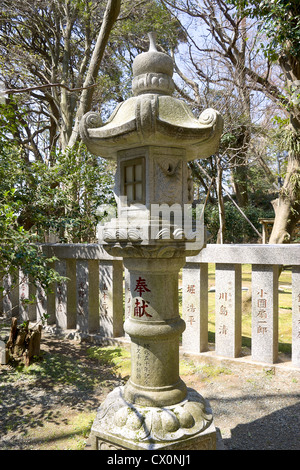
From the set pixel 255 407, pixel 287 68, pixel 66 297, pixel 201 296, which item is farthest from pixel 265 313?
pixel 287 68

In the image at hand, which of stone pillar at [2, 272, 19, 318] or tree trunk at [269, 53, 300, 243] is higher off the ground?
tree trunk at [269, 53, 300, 243]

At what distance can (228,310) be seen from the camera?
4.16 meters

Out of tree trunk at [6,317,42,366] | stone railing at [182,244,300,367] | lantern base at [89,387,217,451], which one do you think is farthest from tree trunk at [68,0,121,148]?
lantern base at [89,387,217,451]

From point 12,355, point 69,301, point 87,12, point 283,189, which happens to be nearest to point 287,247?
point 69,301

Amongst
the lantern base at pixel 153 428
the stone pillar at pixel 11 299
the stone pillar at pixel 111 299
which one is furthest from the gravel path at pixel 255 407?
the stone pillar at pixel 11 299

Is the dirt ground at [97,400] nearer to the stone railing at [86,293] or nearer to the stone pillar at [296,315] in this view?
the stone pillar at [296,315]

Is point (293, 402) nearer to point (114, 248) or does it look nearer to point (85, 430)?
point (85, 430)

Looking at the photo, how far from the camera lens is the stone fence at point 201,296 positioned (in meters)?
3.94

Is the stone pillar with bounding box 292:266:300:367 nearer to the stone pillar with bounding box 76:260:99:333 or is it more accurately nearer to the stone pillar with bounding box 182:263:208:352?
the stone pillar with bounding box 182:263:208:352

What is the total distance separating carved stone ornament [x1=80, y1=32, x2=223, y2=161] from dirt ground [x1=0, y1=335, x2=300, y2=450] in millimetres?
2408

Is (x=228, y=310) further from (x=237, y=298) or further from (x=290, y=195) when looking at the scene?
(x=290, y=195)

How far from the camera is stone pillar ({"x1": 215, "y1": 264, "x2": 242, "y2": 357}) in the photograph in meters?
4.12

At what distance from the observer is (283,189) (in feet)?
26.8

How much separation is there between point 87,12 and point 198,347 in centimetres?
838
